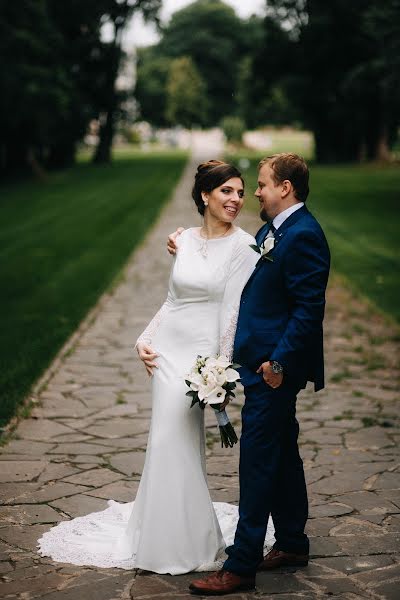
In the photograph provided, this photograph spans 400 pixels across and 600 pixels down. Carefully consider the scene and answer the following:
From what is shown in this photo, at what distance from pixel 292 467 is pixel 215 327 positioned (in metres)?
0.85

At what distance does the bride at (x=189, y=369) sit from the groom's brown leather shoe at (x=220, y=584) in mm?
261

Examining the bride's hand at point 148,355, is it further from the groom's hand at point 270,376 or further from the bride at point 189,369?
the groom's hand at point 270,376

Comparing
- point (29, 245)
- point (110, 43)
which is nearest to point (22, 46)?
point (29, 245)

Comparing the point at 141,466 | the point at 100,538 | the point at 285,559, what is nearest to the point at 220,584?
the point at 285,559

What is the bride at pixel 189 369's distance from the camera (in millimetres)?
4559

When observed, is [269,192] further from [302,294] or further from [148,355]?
[148,355]

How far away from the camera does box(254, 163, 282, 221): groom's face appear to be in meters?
4.37

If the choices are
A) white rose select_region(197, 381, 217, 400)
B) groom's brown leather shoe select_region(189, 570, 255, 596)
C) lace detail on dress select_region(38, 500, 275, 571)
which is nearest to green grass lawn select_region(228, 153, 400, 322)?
white rose select_region(197, 381, 217, 400)

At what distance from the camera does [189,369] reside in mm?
4613

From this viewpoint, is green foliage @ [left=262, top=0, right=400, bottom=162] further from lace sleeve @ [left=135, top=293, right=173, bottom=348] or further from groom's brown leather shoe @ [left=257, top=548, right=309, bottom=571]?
groom's brown leather shoe @ [left=257, top=548, right=309, bottom=571]

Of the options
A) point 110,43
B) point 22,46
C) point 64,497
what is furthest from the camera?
point 110,43

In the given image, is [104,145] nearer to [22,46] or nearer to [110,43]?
[110,43]

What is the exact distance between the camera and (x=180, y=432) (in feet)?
15.1

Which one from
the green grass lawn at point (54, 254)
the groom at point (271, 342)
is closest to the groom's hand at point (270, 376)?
the groom at point (271, 342)
